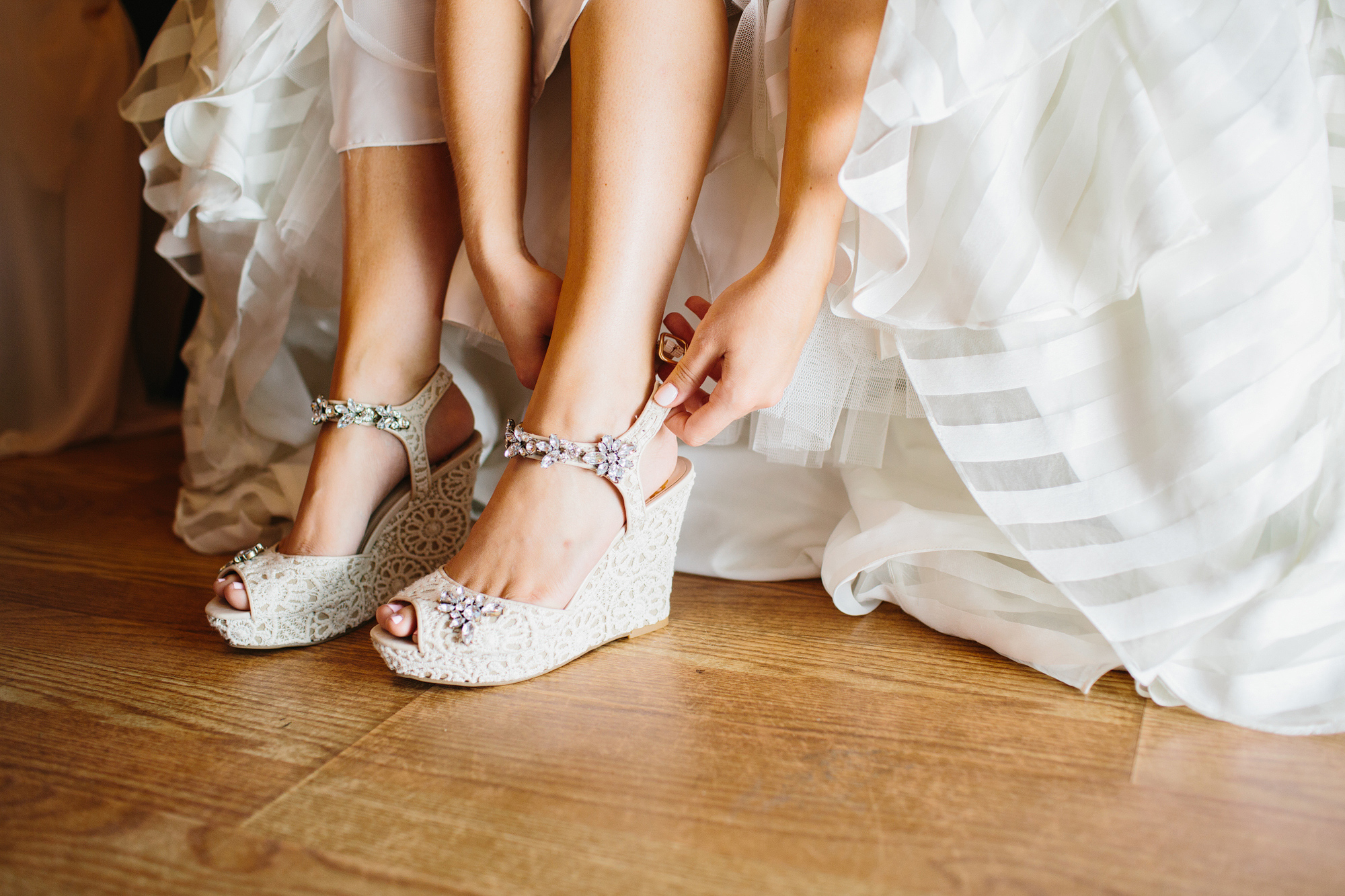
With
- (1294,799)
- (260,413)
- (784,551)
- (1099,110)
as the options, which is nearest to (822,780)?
(1294,799)

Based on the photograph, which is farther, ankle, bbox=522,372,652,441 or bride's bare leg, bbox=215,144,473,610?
bride's bare leg, bbox=215,144,473,610

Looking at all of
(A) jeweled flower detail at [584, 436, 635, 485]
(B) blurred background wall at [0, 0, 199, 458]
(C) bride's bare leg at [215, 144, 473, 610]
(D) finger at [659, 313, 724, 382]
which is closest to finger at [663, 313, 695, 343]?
(D) finger at [659, 313, 724, 382]

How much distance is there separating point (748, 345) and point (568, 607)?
22 cm

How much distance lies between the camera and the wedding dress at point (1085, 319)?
0.52 meters

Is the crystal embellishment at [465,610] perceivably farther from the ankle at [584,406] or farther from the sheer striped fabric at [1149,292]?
the sheer striped fabric at [1149,292]

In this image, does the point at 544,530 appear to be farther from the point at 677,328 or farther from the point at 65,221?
the point at 65,221

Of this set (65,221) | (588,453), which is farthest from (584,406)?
(65,221)

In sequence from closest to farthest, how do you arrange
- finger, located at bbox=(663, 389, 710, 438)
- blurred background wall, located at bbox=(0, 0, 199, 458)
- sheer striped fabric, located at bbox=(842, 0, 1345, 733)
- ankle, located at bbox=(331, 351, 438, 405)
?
sheer striped fabric, located at bbox=(842, 0, 1345, 733)
finger, located at bbox=(663, 389, 710, 438)
ankle, located at bbox=(331, 351, 438, 405)
blurred background wall, located at bbox=(0, 0, 199, 458)

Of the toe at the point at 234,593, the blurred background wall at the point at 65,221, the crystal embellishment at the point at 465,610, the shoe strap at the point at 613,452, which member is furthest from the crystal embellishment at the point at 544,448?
the blurred background wall at the point at 65,221

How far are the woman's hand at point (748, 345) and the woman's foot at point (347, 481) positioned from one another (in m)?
0.27

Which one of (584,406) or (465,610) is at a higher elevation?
(584,406)

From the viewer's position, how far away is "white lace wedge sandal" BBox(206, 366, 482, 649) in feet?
2.08

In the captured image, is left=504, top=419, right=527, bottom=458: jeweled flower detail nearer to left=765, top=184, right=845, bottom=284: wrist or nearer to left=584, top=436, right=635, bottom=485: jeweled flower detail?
left=584, top=436, right=635, bottom=485: jeweled flower detail

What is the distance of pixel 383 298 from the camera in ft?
2.40
